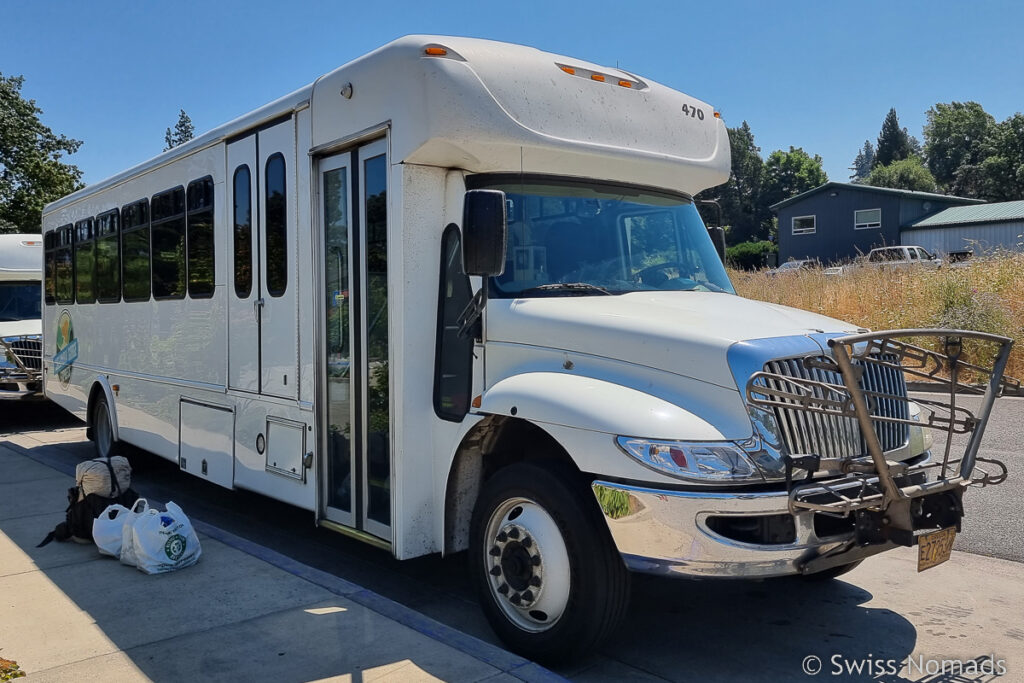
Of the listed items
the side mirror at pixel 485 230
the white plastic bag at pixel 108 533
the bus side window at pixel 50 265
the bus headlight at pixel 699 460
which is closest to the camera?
the bus headlight at pixel 699 460

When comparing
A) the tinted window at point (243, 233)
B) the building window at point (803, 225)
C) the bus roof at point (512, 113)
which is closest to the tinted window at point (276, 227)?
the tinted window at point (243, 233)

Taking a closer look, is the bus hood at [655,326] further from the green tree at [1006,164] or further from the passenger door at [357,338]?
the green tree at [1006,164]

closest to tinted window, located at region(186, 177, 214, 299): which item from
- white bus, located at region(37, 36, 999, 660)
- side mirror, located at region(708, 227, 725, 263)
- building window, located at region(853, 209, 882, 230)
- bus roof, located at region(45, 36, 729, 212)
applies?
white bus, located at region(37, 36, 999, 660)

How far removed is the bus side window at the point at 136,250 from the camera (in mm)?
8398

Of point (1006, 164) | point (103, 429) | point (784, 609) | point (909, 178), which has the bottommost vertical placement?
point (784, 609)

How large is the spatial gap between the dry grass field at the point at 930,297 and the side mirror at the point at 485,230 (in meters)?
9.57

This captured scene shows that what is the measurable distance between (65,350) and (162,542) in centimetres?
635

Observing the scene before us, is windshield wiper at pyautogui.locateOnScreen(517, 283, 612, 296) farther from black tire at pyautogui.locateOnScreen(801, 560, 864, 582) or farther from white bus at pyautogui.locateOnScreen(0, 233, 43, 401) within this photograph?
white bus at pyautogui.locateOnScreen(0, 233, 43, 401)

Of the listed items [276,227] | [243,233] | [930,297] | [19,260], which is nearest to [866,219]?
[930,297]

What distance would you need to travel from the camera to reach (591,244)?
16.1ft

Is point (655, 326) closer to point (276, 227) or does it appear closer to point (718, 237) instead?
point (718, 237)

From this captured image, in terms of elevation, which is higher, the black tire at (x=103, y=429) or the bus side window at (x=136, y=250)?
the bus side window at (x=136, y=250)

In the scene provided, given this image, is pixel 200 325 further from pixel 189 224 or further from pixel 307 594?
pixel 307 594

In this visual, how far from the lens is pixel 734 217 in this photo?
77.8 meters
